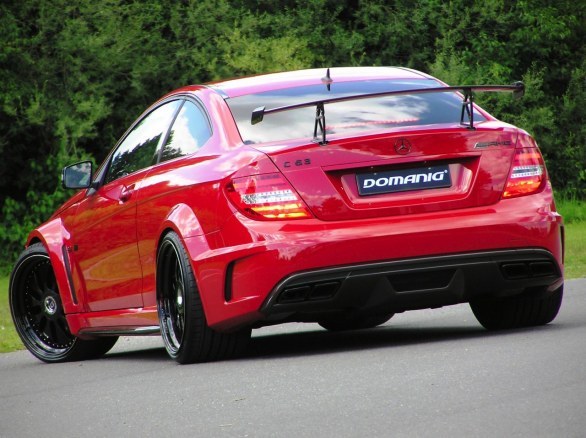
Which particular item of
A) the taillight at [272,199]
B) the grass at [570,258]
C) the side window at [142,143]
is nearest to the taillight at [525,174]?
the taillight at [272,199]

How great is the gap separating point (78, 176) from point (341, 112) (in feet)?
7.51

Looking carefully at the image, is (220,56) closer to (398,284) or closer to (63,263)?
(63,263)

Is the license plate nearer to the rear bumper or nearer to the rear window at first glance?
the rear bumper

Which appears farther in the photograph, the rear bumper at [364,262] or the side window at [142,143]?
the side window at [142,143]

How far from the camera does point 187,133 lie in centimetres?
778

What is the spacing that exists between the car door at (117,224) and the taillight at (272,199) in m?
1.34

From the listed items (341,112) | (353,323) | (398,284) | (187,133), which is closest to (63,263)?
(187,133)

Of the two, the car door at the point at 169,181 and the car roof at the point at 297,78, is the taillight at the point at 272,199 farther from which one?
the car roof at the point at 297,78

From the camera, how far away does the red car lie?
676 centimetres

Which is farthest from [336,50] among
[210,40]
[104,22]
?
[104,22]

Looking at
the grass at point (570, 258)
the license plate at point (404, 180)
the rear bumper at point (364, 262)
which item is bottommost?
the grass at point (570, 258)

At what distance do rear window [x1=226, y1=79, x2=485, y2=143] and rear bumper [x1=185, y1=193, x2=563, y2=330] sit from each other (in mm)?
576

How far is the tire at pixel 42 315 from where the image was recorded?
908 centimetres

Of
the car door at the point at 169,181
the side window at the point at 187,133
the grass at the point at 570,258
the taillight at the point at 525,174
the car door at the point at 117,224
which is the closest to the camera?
the taillight at the point at 525,174
